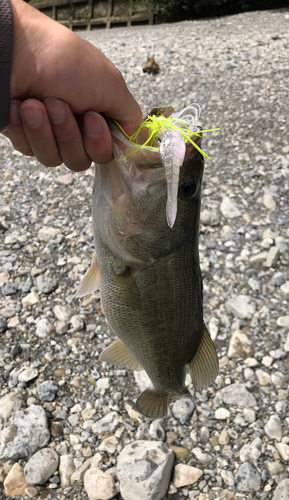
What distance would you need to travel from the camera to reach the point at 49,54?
1.54m

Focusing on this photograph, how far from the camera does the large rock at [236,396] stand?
328 cm

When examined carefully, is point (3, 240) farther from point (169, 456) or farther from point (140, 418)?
point (169, 456)

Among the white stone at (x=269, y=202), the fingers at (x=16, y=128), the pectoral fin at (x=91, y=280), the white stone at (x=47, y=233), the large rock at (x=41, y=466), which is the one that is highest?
the fingers at (x=16, y=128)

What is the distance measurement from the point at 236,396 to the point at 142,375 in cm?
77

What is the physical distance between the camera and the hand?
1.53 meters

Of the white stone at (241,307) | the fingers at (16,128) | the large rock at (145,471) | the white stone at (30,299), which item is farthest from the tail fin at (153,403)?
the white stone at (30,299)

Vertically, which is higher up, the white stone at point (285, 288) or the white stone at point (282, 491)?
the white stone at point (285, 288)

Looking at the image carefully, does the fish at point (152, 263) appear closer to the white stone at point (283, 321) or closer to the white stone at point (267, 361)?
the white stone at point (267, 361)

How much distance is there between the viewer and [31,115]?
5.19 feet

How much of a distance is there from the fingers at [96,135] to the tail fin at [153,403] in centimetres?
127

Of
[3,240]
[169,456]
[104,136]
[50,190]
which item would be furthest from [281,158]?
[104,136]

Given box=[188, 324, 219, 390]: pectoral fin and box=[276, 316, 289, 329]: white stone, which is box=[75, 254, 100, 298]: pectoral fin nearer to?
box=[188, 324, 219, 390]: pectoral fin

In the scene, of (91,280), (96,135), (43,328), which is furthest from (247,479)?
(96,135)

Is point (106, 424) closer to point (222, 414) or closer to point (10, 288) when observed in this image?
point (222, 414)
